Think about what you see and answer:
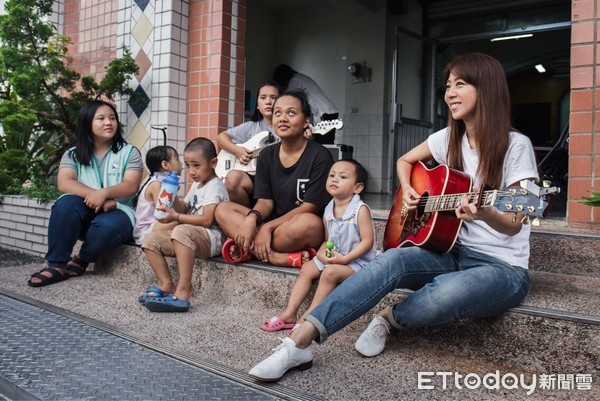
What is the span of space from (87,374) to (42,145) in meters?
3.95

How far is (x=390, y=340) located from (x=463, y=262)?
0.49 m

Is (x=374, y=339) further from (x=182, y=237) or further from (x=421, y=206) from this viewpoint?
A: (x=182, y=237)

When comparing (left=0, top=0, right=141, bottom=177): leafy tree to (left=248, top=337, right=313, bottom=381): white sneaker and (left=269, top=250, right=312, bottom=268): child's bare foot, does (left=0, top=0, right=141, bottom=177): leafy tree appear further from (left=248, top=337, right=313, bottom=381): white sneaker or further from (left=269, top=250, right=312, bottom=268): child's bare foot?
(left=248, top=337, right=313, bottom=381): white sneaker

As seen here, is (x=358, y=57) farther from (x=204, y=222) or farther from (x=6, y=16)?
(x=204, y=222)

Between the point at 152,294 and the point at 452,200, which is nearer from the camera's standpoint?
the point at 452,200

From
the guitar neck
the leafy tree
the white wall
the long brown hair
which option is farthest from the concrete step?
the white wall

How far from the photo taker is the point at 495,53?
909cm

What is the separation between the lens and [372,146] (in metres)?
7.71

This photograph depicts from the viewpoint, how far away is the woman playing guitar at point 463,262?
6.18ft

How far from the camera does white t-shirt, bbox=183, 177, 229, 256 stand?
3.01 metres

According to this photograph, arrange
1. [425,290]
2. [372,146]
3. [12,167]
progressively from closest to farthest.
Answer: [425,290] < [12,167] < [372,146]

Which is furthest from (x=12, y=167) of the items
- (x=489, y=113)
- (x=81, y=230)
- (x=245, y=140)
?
(x=489, y=113)

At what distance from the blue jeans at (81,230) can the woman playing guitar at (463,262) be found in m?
1.99

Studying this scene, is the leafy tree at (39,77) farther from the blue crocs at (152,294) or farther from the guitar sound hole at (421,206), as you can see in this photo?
the guitar sound hole at (421,206)
